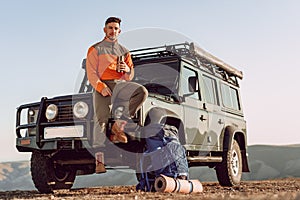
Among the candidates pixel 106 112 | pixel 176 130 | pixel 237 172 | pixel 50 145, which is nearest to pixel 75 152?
pixel 50 145

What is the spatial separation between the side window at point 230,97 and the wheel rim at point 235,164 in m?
1.07

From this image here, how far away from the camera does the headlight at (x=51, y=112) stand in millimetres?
6162

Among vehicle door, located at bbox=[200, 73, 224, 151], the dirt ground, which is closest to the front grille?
the dirt ground

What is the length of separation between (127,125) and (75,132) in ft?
2.50

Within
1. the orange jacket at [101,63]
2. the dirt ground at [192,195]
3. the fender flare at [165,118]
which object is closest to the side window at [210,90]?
the fender flare at [165,118]

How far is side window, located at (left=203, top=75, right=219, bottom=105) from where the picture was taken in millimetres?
8219

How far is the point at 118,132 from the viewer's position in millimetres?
5555

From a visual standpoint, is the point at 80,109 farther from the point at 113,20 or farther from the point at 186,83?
the point at 186,83

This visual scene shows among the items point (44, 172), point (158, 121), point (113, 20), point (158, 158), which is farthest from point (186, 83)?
point (44, 172)

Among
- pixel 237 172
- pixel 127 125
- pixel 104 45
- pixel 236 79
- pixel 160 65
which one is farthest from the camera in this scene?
pixel 236 79

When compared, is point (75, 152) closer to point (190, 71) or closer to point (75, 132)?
point (75, 132)

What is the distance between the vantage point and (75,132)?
5871 millimetres

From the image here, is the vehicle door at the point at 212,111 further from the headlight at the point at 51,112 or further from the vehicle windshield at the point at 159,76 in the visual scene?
the headlight at the point at 51,112

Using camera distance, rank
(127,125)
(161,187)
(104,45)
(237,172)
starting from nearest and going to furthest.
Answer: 1. (161,187)
2. (127,125)
3. (104,45)
4. (237,172)
